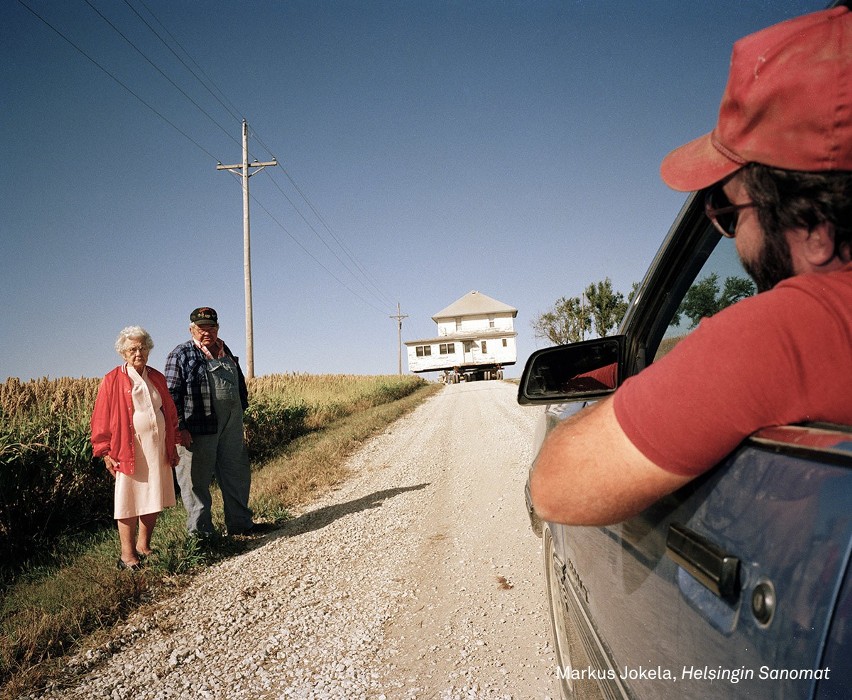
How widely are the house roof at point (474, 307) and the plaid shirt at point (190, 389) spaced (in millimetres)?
61885

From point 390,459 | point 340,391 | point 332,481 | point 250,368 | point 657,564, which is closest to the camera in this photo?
point 657,564

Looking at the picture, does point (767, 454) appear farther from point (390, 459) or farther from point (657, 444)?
point (390, 459)

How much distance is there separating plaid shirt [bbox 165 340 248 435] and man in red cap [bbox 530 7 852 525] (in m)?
4.81

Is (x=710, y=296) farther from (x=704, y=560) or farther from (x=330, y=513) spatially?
(x=330, y=513)

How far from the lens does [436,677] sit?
2.71 metres

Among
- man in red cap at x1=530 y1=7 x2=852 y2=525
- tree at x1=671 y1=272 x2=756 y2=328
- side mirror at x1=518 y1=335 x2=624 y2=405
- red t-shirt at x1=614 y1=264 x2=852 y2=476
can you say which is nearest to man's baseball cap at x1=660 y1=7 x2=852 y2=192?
man in red cap at x1=530 y1=7 x2=852 y2=525

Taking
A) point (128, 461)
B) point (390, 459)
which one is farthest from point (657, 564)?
point (390, 459)

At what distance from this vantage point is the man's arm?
3.00 feet

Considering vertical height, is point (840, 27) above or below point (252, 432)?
above

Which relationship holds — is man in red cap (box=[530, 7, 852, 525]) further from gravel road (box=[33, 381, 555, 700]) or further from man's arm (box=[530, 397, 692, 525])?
gravel road (box=[33, 381, 555, 700])

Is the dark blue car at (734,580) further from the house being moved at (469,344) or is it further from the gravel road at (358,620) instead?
the house being moved at (469,344)

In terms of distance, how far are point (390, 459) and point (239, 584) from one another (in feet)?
16.7

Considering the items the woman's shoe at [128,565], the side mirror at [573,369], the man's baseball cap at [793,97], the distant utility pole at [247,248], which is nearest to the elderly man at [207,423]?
the woman's shoe at [128,565]

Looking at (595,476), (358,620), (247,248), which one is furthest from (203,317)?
(247,248)
